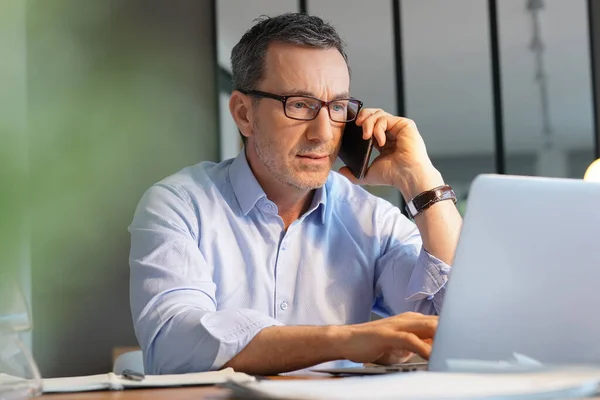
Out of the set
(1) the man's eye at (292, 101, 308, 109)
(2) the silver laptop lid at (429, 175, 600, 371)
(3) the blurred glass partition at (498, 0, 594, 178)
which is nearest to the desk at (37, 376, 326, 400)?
(2) the silver laptop lid at (429, 175, 600, 371)

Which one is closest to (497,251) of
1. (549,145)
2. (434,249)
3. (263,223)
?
(434,249)

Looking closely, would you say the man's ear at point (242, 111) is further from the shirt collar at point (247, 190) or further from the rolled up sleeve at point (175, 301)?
the rolled up sleeve at point (175, 301)

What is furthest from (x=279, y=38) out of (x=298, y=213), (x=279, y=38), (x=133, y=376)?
(x=133, y=376)

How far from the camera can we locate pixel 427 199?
167 cm

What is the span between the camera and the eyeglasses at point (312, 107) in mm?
1752

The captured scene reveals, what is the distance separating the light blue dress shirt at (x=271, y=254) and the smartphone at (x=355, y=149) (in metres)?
0.09

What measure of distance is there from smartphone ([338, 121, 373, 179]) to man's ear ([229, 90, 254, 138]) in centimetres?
25

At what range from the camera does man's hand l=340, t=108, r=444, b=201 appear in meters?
1.73

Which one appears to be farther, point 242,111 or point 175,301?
point 242,111

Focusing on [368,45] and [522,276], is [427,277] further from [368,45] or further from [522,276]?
[368,45]

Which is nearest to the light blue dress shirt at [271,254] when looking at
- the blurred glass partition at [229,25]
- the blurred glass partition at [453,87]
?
the blurred glass partition at [453,87]

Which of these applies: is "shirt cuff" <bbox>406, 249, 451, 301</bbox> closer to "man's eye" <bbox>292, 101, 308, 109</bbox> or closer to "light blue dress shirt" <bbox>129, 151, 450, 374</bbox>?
"light blue dress shirt" <bbox>129, 151, 450, 374</bbox>

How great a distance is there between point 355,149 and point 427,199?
234mm

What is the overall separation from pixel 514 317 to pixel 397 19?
3.91 meters
